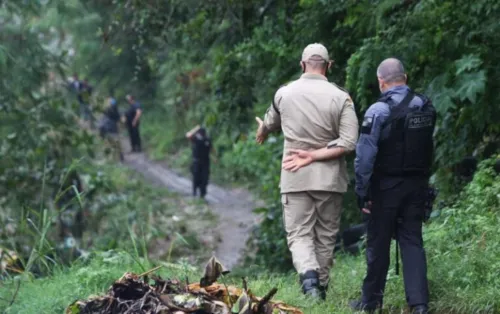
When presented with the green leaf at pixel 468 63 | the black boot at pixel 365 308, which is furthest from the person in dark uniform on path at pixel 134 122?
the black boot at pixel 365 308

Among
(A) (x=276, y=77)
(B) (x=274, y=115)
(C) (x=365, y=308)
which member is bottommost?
(C) (x=365, y=308)

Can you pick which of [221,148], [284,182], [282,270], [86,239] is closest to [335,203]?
[284,182]

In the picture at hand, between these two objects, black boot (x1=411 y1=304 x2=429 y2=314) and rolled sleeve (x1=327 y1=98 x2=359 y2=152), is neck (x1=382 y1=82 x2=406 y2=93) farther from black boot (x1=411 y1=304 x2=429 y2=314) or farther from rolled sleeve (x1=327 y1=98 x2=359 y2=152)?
black boot (x1=411 y1=304 x2=429 y2=314)

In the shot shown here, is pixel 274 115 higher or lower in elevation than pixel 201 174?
higher

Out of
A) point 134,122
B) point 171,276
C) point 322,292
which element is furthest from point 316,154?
point 134,122

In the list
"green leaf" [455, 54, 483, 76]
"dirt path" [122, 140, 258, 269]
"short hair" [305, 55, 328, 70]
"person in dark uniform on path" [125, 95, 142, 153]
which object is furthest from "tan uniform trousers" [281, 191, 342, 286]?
"person in dark uniform on path" [125, 95, 142, 153]

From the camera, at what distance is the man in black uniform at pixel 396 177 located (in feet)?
20.9

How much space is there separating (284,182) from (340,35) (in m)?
4.03

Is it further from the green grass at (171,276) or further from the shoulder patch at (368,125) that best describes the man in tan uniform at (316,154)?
the shoulder patch at (368,125)

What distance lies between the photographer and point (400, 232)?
6.59 m

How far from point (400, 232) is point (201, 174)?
1726 centimetres

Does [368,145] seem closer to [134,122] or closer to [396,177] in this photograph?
[396,177]

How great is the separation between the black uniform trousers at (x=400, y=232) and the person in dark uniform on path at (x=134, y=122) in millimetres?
26191

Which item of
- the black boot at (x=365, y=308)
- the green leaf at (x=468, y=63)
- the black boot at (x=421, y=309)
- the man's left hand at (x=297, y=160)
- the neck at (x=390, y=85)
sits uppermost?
the green leaf at (x=468, y=63)
